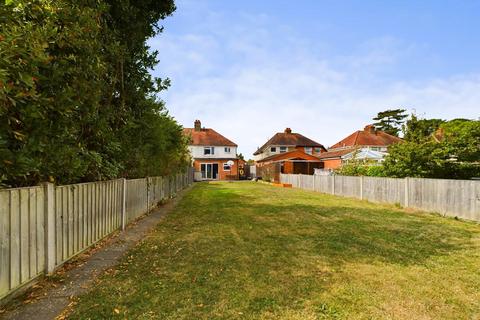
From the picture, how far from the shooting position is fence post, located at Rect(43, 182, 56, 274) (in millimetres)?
4668

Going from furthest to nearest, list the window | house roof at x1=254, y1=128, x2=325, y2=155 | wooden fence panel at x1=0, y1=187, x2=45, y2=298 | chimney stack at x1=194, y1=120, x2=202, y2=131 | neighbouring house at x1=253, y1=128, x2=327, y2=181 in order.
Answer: house roof at x1=254, y1=128, x2=325, y2=155 → chimney stack at x1=194, y1=120, x2=202, y2=131 → the window → neighbouring house at x1=253, y1=128, x2=327, y2=181 → wooden fence panel at x1=0, y1=187, x2=45, y2=298

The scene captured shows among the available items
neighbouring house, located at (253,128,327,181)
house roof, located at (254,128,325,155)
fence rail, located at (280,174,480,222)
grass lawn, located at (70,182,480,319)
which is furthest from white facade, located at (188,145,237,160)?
grass lawn, located at (70,182,480,319)

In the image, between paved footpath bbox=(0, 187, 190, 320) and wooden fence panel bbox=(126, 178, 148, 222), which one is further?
wooden fence panel bbox=(126, 178, 148, 222)

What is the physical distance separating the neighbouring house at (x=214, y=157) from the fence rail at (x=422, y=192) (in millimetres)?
26405

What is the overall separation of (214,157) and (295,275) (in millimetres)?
41372

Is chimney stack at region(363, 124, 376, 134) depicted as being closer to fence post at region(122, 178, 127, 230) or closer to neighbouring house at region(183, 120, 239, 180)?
neighbouring house at region(183, 120, 239, 180)

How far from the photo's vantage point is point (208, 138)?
156 ft

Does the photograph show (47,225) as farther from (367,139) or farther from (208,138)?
(367,139)

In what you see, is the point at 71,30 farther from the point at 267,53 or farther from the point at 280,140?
the point at 280,140

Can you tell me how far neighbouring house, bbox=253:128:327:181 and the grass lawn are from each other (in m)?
25.7

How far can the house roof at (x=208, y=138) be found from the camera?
4656cm

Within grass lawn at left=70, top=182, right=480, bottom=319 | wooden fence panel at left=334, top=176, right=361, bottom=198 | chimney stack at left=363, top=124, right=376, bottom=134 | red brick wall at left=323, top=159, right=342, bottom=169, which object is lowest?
grass lawn at left=70, top=182, right=480, bottom=319

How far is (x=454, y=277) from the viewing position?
5.14 meters

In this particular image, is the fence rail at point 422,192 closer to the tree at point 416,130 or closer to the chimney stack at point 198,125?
the tree at point 416,130
